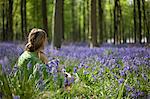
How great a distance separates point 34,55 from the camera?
201 inches

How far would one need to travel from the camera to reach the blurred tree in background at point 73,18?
13711 mm

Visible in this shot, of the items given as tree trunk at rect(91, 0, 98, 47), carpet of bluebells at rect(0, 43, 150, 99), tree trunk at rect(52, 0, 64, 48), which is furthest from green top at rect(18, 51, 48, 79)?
tree trunk at rect(91, 0, 98, 47)

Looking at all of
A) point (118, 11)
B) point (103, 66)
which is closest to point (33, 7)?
point (118, 11)

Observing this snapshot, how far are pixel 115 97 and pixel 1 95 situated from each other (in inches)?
68.8

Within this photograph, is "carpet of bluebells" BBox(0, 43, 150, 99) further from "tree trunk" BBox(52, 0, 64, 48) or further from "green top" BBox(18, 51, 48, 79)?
"tree trunk" BBox(52, 0, 64, 48)

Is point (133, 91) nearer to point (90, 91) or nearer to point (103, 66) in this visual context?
point (90, 91)

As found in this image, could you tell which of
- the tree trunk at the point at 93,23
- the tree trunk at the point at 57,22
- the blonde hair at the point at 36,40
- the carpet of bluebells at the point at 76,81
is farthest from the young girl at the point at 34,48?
the tree trunk at the point at 93,23

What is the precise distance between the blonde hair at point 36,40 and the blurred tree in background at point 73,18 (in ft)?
22.2

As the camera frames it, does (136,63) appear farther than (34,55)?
Yes

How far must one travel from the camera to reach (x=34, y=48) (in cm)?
518

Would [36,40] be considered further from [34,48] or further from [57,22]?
[57,22]

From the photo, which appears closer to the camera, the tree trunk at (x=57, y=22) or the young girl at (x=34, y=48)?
the young girl at (x=34, y=48)

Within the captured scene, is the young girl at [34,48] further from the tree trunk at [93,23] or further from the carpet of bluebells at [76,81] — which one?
the tree trunk at [93,23]

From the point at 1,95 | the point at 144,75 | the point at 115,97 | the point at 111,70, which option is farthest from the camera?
the point at 111,70
